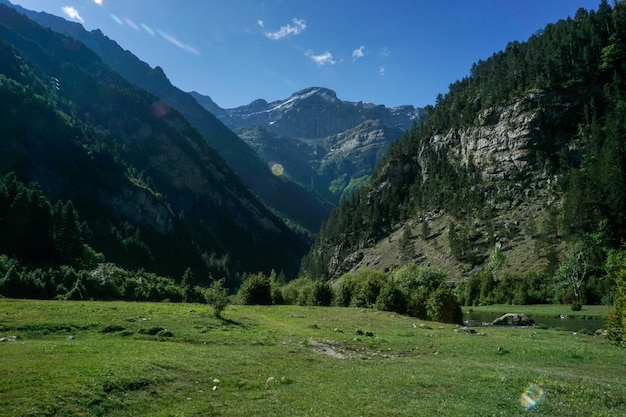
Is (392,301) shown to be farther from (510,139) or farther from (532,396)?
(510,139)

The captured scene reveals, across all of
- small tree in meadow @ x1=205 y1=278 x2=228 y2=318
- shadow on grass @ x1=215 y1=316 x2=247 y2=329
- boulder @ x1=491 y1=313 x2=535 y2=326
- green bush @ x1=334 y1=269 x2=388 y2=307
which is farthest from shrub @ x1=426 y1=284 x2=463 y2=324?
small tree in meadow @ x1=205 y1=278 x2=228 y2=318

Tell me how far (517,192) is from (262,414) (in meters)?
176

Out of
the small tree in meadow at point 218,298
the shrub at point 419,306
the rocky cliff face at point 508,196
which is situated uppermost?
the rocky cliff face at point 508,196

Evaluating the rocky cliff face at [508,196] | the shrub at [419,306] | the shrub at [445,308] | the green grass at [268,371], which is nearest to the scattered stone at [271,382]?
the green grass at [268,371]

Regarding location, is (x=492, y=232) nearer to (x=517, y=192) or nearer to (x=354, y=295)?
(x=517, y=192)

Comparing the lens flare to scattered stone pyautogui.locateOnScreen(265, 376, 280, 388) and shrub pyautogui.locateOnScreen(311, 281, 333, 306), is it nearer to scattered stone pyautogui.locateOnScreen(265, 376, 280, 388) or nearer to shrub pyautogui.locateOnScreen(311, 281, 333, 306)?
scattered stone pyautogui.locateOnScreen(265, 376, 280, 388)

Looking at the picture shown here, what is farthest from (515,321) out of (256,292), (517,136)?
(517,136)

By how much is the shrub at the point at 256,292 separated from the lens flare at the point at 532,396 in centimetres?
6482

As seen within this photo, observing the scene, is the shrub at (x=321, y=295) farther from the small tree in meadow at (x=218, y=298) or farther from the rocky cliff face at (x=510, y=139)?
the rocky cliff face at (x=510, y=139)

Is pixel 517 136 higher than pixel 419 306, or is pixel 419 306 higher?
pixel 517 136

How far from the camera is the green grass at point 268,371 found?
16953 mm

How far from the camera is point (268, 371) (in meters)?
24.2

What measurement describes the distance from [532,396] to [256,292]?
6588 centimetres

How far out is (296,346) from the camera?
3369 centimetres
